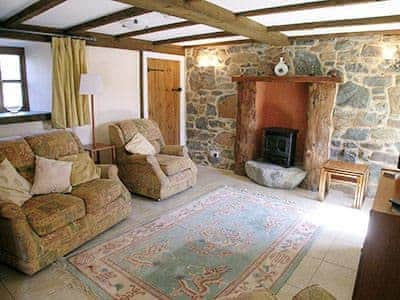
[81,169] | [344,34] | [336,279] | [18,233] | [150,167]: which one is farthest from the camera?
[344,34]

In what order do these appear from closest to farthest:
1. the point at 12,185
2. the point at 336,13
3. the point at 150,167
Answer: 1. the point at 12,185
2. the point at 336,13
3. the point at 150,167

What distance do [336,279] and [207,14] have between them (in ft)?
8.03

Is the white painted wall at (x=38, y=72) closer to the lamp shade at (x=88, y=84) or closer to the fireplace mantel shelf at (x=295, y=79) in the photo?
the lamp shade at (x=88, y=84)

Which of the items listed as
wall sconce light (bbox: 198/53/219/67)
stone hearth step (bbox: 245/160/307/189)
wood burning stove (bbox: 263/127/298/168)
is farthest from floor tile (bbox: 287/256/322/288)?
wall sconce light (bbox: 198/53/219/67)

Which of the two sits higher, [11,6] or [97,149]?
[11,6]

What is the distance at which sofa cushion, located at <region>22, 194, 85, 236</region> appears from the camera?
2518 millimetres

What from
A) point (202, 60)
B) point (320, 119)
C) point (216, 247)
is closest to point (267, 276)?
point (216, 247)

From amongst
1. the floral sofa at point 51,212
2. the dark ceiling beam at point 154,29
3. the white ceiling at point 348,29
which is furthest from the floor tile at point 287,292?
the white ceiling at point 348,29

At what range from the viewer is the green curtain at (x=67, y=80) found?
12.6ft

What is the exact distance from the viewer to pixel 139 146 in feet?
14.3

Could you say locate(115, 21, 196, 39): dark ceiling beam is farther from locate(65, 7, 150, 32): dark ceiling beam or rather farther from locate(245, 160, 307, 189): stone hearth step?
locate(245, 160, 307, 189): stone hearth step

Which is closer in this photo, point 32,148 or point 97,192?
point 97,192

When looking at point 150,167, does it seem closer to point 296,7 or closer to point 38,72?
point 38,72

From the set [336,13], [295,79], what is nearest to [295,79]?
[295,79]
